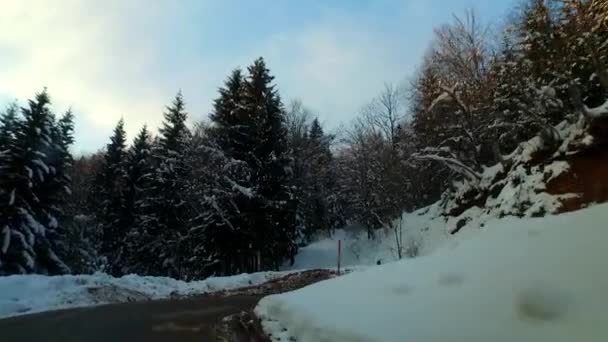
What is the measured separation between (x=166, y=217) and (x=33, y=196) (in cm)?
860

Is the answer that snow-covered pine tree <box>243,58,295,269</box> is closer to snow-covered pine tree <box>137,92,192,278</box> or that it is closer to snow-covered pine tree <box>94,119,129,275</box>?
snow-covered pine tree <box>137,92,192,278</box>

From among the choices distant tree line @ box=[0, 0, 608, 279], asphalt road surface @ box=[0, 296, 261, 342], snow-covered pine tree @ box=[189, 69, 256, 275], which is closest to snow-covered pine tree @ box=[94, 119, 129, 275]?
distant tree line @ box=[0, 0, 608, 279]

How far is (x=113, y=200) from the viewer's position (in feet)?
109

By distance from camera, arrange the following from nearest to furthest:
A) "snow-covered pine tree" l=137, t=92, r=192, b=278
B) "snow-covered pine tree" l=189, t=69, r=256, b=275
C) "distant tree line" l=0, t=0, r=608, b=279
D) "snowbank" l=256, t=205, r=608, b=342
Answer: "snowbank" l=256, t=205, r=608, b=342
"distant tree line" l=0, t=0, r=608, b=279
"snow-covered pine tree" l=189, t=69, r=256, b=275
"snow-covered pine tree" l=137, t=92, r=192, b=278

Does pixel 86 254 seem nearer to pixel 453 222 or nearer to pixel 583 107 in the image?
pixel 453 222

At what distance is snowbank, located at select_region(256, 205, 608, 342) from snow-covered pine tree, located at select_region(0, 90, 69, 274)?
61.7ft

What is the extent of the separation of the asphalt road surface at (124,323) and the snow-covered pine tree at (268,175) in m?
13.5

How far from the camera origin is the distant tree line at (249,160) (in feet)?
63.5

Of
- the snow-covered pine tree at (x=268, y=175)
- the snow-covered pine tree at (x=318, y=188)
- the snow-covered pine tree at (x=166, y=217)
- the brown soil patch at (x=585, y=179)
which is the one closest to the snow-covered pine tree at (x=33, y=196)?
the snow-covered pine tree at (x=166, y=217)

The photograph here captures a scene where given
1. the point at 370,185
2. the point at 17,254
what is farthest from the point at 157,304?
the point at 370,185

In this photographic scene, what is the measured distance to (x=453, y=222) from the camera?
2519cm

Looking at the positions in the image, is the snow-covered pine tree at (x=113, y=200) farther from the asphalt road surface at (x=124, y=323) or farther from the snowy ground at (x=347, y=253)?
the asphalt road surface at (x=124, y=323)

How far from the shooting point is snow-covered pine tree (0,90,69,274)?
20.8 m

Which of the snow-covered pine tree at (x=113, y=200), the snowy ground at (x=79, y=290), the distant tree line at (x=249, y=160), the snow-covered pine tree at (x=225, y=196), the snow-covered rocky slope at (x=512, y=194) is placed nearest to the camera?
the snowy ground at (x=79, y=290)
